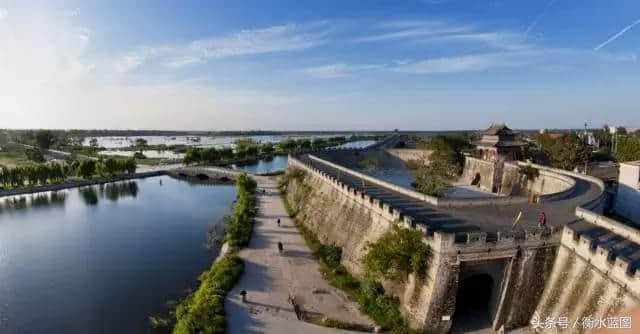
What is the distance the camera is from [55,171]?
60812mm

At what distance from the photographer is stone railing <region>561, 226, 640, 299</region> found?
40.5 feet

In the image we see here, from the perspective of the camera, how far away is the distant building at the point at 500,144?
4397 cm

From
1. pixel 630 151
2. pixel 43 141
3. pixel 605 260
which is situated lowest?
pixel 605 260

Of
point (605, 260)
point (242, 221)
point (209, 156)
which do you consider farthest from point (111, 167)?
point (605, 260)

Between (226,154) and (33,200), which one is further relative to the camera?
(226,154)

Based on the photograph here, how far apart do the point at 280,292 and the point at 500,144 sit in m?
35.9

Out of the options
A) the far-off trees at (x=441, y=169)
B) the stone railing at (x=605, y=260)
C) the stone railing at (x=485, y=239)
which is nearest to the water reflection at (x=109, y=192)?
the far-off trees at (x=441, y=169)

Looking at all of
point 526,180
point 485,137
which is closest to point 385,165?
point 485,137

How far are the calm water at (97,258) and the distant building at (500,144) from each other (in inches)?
1412

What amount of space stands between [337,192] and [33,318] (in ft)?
73.5

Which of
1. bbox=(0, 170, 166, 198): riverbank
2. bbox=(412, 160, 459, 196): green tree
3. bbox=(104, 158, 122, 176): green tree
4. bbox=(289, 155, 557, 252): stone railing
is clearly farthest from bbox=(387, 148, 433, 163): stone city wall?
bbox=(104, 158, 122, 176): green tree

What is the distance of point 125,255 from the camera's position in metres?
29.7

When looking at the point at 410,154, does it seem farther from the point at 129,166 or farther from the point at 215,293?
the point at 215,293

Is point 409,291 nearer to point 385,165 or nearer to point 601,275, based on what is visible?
point 601,275
